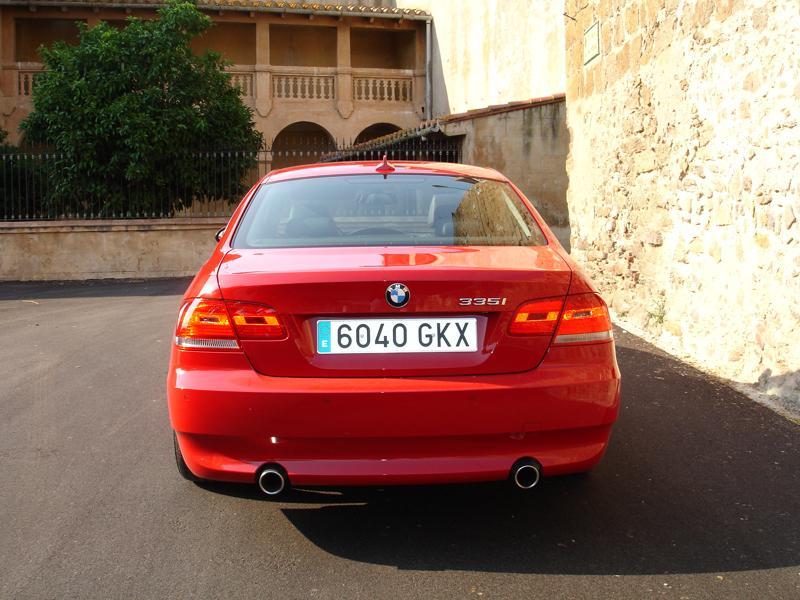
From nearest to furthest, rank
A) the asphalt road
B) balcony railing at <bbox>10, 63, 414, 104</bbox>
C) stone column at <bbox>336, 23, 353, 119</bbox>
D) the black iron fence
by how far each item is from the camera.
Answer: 1. the asphalt road
2. the black iron fence
3. balcony railing at <bbox>10, 63, 414, 104</bbox>
4. stone column at <bbox>336, 23, 353, 119</bbox>

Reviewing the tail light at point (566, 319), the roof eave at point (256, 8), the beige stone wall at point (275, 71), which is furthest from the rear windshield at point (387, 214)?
the roof eave at point (256, 8)

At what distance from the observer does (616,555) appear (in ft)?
10.4

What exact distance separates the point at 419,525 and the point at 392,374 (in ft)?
2.48

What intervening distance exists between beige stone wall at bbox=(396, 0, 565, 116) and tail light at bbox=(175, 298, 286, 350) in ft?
50.7

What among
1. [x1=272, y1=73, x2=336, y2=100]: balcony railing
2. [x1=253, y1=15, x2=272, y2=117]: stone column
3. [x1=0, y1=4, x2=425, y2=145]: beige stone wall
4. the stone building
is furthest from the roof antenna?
[x1=272, y1=73, x2=336, y2=100]: balcony railing

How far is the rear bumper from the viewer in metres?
3.04

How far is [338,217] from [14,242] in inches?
590

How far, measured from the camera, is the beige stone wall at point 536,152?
15383 mm

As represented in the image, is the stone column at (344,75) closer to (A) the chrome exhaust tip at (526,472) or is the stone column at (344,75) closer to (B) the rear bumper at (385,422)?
(B) the rear bumper at (385,422)

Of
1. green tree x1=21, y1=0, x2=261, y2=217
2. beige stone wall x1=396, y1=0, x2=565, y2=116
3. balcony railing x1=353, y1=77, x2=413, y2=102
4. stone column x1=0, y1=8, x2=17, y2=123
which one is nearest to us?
beige stone wall x1=396, y1=0, x2=565, y2=116

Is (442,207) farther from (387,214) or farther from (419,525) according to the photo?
(419,525)

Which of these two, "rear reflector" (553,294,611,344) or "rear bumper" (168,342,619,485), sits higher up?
"rear reflector" (553,294,611,344)

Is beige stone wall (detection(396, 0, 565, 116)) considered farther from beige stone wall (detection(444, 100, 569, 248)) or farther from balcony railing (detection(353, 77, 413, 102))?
beige stone wall (detection(444, 100, 569, 248))

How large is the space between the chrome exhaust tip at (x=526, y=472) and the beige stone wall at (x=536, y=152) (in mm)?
12490
